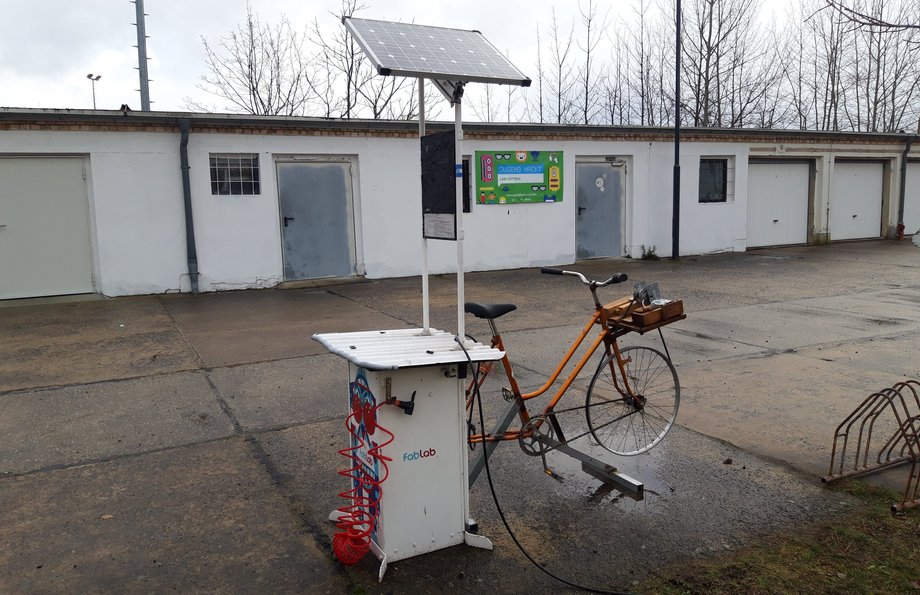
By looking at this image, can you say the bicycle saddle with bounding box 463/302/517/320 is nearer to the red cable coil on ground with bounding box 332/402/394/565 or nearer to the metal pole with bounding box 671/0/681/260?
the red cable coil on ground with bounding box 332/402/394/565

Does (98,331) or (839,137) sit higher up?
(839,137)

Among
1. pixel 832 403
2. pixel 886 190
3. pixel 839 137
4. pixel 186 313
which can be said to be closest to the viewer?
pixel 832 403

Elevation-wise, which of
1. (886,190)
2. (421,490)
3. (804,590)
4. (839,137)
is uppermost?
(839,137)

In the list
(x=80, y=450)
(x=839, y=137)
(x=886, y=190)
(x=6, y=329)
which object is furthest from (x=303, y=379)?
(x=886, y=190)

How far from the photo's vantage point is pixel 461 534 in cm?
338

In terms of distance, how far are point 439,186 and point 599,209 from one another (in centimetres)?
1254

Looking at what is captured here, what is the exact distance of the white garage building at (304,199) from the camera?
1083 cm

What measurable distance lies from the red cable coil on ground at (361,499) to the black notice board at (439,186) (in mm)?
909

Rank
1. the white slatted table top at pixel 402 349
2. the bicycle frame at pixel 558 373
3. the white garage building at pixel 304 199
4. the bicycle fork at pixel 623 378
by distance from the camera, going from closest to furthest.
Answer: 1. the white slatted table top at pixel 402 349
2. the bicycle frame at pixel 558 373
3. the bicycle fork at pixel 623 378
4. the white garage building at pixel 304 199

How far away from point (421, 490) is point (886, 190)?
21211mm

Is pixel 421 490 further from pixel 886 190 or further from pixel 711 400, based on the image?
pixel 886 190

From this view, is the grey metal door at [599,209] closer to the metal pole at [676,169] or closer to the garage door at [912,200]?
the metal pole at [676,169]

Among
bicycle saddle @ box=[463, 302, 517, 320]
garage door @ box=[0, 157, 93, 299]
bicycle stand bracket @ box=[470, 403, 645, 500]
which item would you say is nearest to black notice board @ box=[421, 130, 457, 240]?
bicycle saddle @ box=[463, 302, 517, 320]

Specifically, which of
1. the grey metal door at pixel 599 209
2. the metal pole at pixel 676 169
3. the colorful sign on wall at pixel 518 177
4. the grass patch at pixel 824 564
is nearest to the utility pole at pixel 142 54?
the colorful sign on wall at pixel 518 177
